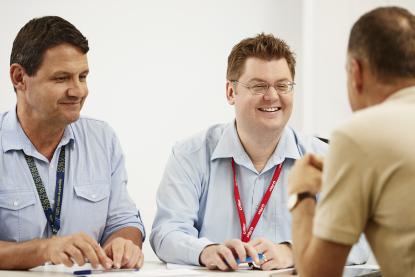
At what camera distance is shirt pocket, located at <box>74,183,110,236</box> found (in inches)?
114

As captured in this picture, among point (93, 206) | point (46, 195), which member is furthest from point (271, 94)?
point (46, 195)

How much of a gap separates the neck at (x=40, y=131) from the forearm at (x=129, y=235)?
42cm

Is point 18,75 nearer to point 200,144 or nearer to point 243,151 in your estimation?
point 200,144

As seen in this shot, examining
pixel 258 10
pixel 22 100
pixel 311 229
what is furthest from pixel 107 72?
pixel 311 229

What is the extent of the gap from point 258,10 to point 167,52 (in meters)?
0.70

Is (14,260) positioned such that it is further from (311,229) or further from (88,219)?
(311,229)

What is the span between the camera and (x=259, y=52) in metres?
3.05

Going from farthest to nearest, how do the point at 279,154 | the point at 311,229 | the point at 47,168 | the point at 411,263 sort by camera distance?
the point at 279,154
the point at 47,168
the point at 311,229
the point at 411,263

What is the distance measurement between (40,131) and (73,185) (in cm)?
27

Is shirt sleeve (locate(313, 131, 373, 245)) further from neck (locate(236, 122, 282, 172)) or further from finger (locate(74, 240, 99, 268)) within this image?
neck (locate(236, 122, 282, 172))

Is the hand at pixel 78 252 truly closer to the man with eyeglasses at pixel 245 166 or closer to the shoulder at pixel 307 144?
the man with eyeglasses at pixel 245 166

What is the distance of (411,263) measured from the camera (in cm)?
152

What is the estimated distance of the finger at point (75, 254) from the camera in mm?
2348

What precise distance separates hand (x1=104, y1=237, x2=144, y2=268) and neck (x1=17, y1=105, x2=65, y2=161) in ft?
1.82
